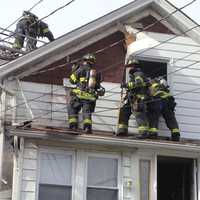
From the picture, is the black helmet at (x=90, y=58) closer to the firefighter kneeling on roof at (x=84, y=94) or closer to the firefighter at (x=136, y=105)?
the firefighter kneeling on roof at (x=84, y=94)

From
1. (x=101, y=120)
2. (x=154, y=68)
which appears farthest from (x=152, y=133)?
(x=154, y=68)

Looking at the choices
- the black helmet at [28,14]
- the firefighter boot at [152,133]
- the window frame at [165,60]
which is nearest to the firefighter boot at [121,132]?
the firefighter boot at [152,133]

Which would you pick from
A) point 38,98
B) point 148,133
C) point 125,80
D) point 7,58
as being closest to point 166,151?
point 148,133

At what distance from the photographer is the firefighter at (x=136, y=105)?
45.4ft

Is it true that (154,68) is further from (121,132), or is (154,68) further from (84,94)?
(84,94)

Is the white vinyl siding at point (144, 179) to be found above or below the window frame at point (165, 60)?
below

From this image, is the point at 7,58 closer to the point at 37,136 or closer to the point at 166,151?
the point at 37,136

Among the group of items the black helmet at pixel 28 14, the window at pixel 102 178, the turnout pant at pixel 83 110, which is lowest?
the window at pixel 102 178

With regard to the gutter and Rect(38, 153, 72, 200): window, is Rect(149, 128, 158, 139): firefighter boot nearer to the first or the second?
the gutter

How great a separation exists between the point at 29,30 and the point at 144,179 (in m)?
6.33

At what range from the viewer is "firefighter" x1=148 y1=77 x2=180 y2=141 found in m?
14.1

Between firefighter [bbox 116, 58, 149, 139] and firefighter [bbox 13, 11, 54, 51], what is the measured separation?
4.55 m

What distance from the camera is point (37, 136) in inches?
520

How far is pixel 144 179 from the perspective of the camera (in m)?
14.1
